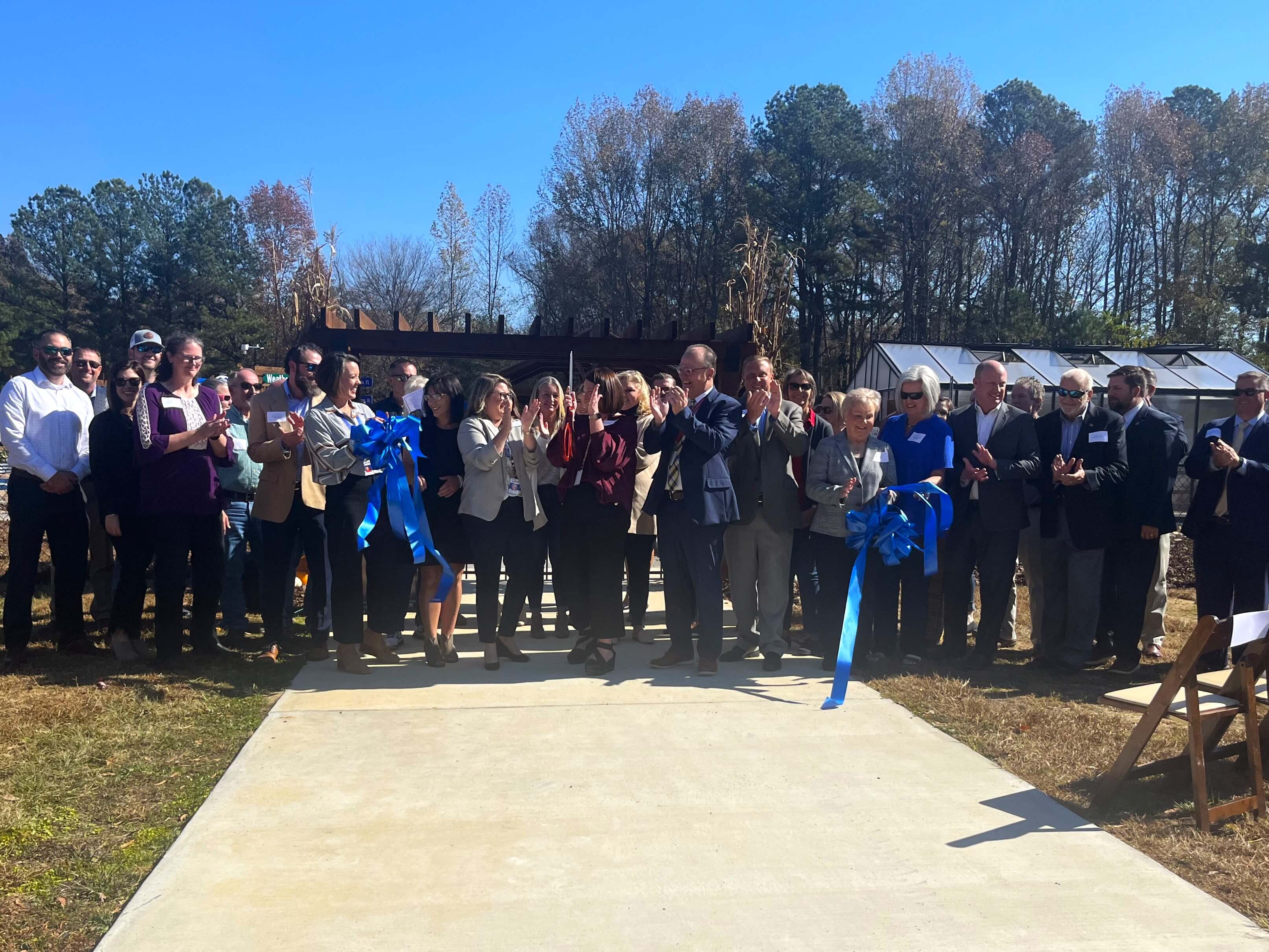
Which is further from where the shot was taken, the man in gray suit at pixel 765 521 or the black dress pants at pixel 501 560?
the man in gray suit at pixel 765 521

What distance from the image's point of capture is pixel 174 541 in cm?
561

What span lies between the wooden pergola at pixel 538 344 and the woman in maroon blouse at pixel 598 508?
12.5 ft

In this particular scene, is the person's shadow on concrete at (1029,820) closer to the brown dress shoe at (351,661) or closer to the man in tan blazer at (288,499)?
the brown dress shoe at (351,661)

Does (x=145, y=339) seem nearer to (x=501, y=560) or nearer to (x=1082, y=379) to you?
(x=501, y=560)

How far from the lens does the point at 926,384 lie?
6.02 meters

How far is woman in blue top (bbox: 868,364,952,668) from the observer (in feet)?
19.5

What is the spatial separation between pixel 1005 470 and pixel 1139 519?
104 cm

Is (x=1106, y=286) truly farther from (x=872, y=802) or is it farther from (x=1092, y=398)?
(x=872, y=802)

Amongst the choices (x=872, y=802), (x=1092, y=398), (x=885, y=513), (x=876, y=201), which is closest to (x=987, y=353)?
(x=1092, y=398)

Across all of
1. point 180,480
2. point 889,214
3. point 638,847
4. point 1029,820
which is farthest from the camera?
point 889,214

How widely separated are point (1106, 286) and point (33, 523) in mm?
40506

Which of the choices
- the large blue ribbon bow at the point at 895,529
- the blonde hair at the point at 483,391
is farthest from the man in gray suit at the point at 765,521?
the blonde hair at the point at 483,391

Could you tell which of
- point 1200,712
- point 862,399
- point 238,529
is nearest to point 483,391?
point 238,529

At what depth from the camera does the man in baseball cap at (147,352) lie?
19.7 feet
